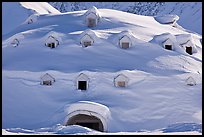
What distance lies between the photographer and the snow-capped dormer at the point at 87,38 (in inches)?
1348

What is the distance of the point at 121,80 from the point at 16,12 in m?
48.1

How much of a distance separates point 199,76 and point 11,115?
500 inches

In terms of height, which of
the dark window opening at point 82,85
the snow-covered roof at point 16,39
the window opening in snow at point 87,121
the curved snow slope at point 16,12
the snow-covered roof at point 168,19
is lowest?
the window opening in snow at point 87,121

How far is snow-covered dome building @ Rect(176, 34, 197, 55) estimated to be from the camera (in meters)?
35.8

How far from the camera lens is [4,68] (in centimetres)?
3262

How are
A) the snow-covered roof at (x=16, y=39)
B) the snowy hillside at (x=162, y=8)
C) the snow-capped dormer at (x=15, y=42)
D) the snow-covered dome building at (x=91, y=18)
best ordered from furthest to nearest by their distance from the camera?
the snowy hillside at (x=162, y=8), the snow-covered dome building at (x=91, y=18), the snow-covered roof at (x=16, y=39), the snow-capped dormer at (x=15, y=42)

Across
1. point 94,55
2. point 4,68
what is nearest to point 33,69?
point 4,68

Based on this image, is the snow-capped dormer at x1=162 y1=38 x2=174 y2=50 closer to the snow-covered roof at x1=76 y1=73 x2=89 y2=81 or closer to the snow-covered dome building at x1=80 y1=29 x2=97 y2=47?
the snow-covered dome building at x1=80 y1=29 x2=97 y2=47

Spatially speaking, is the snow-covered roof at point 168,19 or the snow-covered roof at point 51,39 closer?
the snow-covered roof at point 51,39

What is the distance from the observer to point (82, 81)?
3134 centimetres

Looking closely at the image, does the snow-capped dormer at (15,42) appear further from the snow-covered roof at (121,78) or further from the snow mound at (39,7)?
the snow mound at (39,7)

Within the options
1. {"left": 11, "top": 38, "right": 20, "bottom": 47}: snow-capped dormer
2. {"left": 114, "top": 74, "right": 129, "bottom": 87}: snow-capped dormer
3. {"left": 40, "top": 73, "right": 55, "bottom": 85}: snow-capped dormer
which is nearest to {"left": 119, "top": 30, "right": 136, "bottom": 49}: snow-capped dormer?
{"left": 114, "top": 74, "right": 129, "bottom": 87}: snow-capped dormer

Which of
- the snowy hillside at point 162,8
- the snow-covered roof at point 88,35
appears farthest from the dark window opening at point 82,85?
the snowy hillside at point 162,8

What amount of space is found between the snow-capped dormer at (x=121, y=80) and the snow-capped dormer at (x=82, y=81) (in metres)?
1.86
